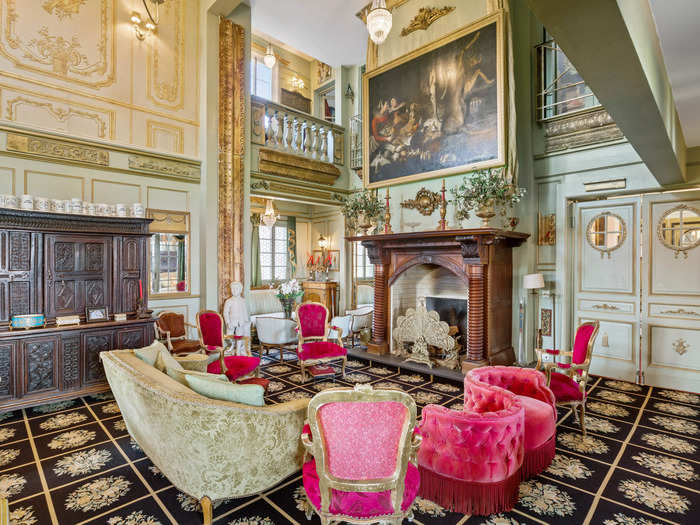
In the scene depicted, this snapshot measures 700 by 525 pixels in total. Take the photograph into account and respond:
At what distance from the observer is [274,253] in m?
11.1

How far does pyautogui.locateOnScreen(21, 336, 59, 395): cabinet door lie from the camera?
401 centimetres

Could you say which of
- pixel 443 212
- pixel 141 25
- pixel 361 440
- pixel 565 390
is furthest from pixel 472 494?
pixel 141 25

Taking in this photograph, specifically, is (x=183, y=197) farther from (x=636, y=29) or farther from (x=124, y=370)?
(x=636, y=29)

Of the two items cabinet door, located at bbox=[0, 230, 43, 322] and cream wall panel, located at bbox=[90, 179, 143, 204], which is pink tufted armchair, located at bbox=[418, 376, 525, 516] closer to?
cabinet door, located at bbox=[0, 230, 43, 322]

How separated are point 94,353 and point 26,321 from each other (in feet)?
2.56

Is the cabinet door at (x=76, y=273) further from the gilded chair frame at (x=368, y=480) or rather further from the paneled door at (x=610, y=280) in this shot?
the paneled door at (x=610, y=280)

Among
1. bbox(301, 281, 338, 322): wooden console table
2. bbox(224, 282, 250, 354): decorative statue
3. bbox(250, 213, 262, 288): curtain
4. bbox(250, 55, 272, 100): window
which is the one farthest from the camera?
bbox(250, 55, 272, 100): window

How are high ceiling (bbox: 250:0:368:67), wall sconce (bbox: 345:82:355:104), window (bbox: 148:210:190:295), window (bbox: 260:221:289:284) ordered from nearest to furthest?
1. window (bbox: 148:210:190:295)
2. high ceiling (bbox: 250:0:368:67)
3. wall sconce (bbox: 345:82:355:104)
4. window (bbox: 260:221:289:284)

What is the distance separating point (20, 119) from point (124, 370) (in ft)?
13.6

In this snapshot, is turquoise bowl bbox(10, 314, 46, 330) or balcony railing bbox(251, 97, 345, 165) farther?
balcony railing bbox(251, 97, 345, 165)

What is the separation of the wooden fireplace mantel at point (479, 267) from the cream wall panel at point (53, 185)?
4226mm

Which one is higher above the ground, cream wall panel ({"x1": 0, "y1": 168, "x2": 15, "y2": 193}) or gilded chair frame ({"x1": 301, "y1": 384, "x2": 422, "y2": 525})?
cream wall panel ({"x1": 0, "y1": 168, "x2": 15, "y2": 193})

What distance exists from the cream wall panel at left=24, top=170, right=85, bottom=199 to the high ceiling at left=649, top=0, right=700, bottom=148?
19.9ft

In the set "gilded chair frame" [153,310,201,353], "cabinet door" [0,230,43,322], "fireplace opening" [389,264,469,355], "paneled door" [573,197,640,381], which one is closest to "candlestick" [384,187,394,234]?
"fireplace opening" [389,264,469,355]
